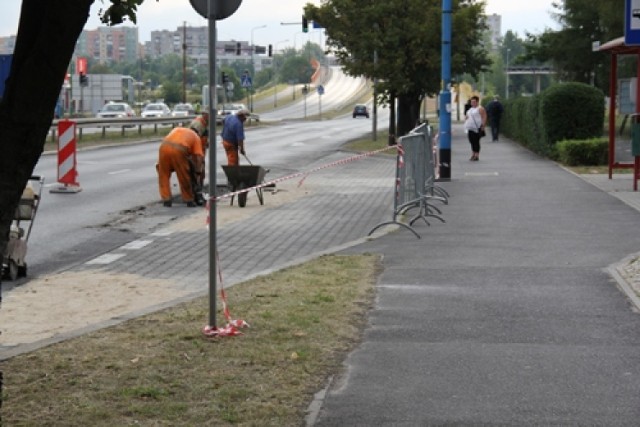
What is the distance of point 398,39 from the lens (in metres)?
46.0

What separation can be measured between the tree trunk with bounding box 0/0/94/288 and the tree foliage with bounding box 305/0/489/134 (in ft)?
131

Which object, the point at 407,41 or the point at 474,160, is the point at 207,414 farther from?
the point at 407,41

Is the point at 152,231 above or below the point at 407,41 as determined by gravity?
below

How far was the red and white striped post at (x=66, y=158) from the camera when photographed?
22141mm

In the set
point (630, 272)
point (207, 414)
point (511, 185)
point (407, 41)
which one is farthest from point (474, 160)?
point (207, 414)

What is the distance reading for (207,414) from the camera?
6160 mm

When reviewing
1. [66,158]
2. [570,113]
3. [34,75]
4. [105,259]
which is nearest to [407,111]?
[570,113]

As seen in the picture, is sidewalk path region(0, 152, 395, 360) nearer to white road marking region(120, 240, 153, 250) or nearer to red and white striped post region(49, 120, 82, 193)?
white road marking region(120, 240, 153, 250)

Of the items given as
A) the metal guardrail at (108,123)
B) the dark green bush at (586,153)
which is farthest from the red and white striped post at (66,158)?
the metal guardrail at (108,123)

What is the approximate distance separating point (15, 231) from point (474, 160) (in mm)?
21358

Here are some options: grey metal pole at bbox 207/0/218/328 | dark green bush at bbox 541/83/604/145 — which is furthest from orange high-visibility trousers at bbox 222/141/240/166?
grey metal pole at bbox 207/0/218/328

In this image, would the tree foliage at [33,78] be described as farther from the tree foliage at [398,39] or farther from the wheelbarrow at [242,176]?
the tree foliage at [398,39]

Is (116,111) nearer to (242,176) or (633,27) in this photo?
(242,176)

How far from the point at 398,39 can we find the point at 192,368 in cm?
3957
